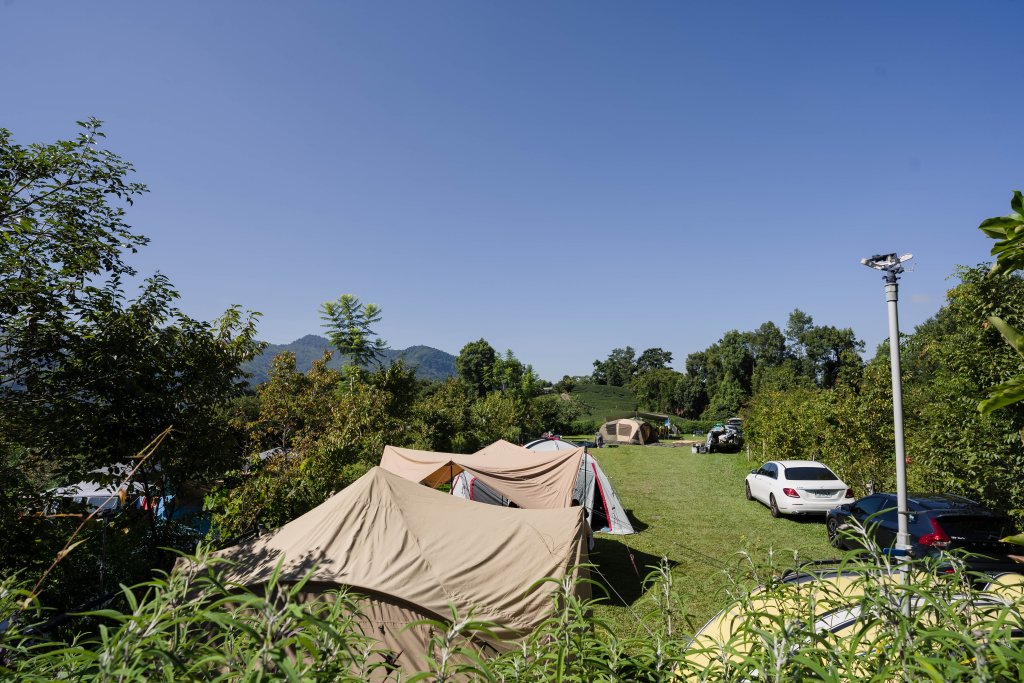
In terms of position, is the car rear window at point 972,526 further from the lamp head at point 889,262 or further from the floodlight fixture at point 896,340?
the lamp head at point 889,262

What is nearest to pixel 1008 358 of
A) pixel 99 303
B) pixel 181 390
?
pixel 181 390

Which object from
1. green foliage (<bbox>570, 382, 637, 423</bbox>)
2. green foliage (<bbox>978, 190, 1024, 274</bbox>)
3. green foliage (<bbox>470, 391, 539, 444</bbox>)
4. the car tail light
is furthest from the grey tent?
green foliage (<bbox>570, 382, 637, 423</bbox>)

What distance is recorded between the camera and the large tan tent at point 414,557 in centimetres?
475

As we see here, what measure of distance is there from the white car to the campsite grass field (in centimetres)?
41

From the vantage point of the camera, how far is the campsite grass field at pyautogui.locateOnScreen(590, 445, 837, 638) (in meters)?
7.33

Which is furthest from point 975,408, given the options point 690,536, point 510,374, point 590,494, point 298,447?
point 510,374

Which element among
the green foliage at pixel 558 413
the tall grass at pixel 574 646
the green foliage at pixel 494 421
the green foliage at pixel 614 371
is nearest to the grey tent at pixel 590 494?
the tall grass at pixel 574 646

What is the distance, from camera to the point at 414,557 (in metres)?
5.15

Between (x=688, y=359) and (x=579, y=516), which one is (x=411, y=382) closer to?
(x=579, y=516)

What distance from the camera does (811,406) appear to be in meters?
15.4

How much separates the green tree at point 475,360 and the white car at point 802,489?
43.8 m

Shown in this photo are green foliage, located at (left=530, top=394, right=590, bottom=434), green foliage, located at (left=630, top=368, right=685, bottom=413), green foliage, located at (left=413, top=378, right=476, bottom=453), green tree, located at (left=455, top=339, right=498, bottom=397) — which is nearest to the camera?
green foliage, located at (left=413, top=378, right=476, bottom=453)

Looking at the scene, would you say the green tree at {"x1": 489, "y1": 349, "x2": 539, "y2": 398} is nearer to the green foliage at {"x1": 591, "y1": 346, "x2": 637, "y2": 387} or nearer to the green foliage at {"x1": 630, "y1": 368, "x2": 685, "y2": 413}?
the green foliage at {"x1": 630, "y1": 368, "x2": 685, "y2": 413}

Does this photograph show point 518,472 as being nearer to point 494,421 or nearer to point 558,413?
point 494,421
